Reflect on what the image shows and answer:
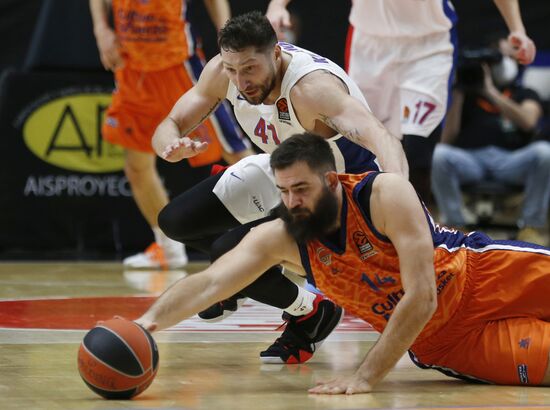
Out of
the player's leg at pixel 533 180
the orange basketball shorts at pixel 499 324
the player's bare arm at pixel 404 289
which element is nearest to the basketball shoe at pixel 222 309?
the orange basketball shorts at pixel 499 324

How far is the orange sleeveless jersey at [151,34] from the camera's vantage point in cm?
841

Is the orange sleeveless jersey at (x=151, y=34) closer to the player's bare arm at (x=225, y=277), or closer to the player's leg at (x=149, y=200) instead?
the player's leg at (x=149, y=200)

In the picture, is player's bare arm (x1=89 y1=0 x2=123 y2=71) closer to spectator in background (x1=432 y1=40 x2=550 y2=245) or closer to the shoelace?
spectator in background (x1=432 y1=40 x2=550 y2=245)

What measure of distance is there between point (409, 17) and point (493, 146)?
3292mm

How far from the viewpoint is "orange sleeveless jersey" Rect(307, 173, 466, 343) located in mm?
4191

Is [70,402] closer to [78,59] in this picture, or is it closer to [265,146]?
[265,146]

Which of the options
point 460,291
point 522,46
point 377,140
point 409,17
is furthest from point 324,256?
point 409,17

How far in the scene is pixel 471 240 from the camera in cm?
458

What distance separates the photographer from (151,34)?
27.6 ft

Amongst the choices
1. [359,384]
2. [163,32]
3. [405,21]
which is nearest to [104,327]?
[359,384]

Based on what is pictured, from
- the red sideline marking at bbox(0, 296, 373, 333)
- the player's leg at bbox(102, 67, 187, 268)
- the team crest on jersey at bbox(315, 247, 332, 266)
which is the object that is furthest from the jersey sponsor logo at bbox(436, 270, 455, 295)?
the player's leg at bbox(102, 67, 187, 268)

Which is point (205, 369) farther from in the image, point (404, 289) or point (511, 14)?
point (511, 14)

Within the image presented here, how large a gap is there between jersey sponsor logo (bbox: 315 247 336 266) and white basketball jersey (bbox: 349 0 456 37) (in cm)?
290

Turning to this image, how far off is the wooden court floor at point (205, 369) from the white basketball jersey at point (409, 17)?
5.70 feet
